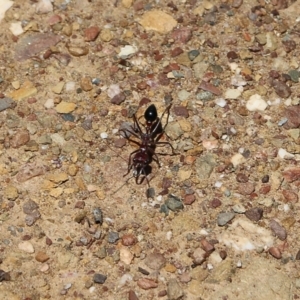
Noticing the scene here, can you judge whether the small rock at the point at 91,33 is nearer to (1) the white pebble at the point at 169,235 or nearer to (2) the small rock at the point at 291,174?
(1) the white pebble at the point at 169,235

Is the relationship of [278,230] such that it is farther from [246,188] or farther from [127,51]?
[127,51]

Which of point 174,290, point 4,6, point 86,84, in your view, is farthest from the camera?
point 4,6

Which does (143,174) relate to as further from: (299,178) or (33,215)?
(299,178)

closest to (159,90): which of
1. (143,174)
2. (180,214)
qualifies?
(143,174)

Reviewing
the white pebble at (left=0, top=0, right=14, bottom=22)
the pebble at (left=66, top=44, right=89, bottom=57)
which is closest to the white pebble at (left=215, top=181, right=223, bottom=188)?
the pebble at (left=66, top=44, right=89, bottom=57)

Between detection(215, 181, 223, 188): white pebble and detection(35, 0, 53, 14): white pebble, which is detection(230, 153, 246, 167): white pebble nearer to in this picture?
detection(215, 181, 223, 188): white pebble

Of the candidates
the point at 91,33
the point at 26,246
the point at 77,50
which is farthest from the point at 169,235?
the point at 91,33
